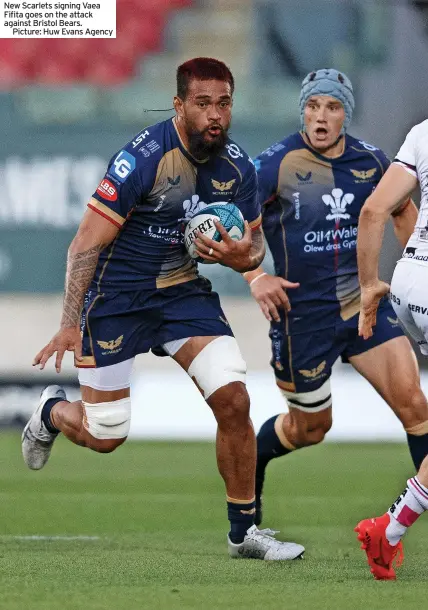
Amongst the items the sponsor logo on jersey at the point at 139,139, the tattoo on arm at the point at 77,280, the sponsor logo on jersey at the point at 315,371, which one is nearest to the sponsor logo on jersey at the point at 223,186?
the sponsor logo on jersey at the point at 139,139

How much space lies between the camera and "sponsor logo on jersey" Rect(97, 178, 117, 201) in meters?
6.25

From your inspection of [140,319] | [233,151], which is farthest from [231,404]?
[233,151]

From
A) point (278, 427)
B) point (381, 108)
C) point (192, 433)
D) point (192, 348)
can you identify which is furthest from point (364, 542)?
point (381, 108)

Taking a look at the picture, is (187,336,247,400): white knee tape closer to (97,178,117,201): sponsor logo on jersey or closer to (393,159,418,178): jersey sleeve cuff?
(97,178,117,201): sponsor logo on jersey

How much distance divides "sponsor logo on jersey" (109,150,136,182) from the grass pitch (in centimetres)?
182

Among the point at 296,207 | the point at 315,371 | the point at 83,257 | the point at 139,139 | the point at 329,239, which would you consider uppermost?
the point at 139,139

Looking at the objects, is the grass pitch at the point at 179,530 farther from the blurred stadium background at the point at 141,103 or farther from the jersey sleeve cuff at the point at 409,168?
the blurred stadium background at the point at 141,103

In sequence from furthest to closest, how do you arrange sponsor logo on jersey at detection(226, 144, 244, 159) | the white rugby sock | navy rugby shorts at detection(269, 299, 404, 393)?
navy rugby shorts at detection(269, 299, 404, 393)
sponsor logo on jersey at detection(226, 144, 244, 159)
the white rugby sock

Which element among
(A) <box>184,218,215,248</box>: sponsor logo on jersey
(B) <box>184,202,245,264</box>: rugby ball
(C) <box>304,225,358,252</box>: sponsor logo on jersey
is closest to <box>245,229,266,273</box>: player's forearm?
(B) <box>184,202,245,264</box>: rugby ball

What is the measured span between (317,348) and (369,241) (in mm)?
1999

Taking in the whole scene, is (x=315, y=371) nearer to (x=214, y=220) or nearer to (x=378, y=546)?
(x=214, y=220)

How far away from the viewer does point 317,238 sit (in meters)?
7.65

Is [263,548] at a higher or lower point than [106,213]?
lower

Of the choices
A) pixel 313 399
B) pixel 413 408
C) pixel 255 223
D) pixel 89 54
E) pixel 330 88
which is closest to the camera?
pixel 255 223
